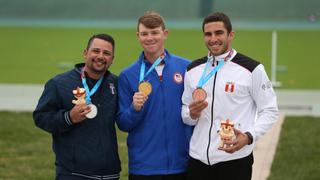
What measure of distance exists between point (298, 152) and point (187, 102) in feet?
17.7

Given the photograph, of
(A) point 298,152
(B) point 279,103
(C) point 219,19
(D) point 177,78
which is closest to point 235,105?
(D) point 177,78

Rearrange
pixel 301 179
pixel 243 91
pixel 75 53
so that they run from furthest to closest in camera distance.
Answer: pixel 75 53 < pixel 301 179 < pixel 243 91

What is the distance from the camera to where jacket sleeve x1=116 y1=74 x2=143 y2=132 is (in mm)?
4957

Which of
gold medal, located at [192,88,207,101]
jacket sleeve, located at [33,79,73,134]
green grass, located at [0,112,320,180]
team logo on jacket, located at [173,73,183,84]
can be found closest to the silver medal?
jacket sleeve, located at [33,79,73,134]

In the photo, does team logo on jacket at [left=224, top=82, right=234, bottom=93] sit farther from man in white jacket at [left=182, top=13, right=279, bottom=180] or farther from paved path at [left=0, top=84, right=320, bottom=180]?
paved path at [left=0, top=84, right=320, bottom=180]

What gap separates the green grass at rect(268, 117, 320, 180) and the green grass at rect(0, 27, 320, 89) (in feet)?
21.8

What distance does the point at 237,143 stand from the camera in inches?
185

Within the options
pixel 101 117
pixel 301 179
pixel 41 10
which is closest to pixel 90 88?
pixel 101 117

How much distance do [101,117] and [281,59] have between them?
1958 cm

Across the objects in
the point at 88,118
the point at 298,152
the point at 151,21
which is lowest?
the point at 298,152

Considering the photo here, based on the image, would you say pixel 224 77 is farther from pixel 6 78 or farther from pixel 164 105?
pixel 6 78

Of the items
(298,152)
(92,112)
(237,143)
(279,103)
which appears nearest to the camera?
(237,143)

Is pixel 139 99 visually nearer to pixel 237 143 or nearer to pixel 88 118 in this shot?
pixel 88 118

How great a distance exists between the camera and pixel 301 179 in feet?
28.2
